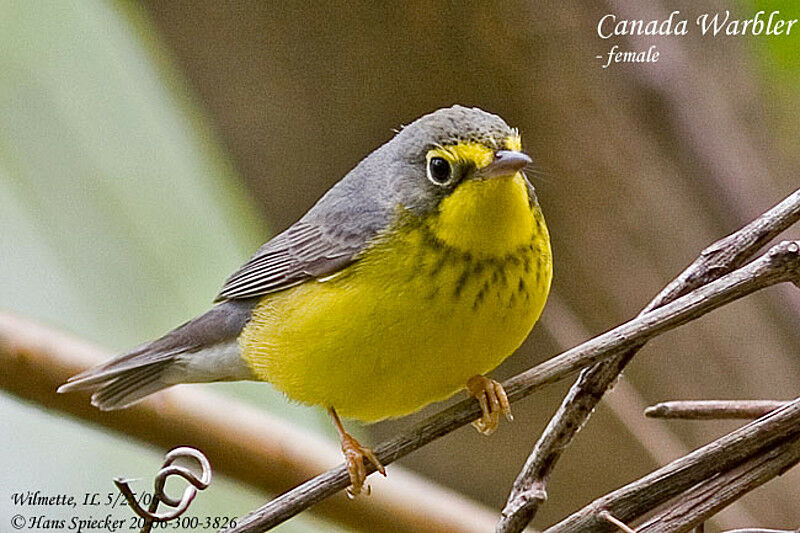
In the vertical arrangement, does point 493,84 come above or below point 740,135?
above

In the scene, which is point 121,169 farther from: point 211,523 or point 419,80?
point 211,523

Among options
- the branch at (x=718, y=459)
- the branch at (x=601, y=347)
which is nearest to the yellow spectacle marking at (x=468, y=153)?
the branch at (x=601, y=347)

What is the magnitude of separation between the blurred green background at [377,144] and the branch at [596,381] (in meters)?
1.11

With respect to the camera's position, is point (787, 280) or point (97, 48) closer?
point (787, 280)

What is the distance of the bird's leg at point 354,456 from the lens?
170 cm

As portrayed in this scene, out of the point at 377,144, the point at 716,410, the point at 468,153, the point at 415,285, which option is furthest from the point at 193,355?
the point at 716,410

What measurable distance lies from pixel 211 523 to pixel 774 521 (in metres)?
1.34

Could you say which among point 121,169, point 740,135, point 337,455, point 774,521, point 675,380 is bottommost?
point 774,521

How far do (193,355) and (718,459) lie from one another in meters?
1.59

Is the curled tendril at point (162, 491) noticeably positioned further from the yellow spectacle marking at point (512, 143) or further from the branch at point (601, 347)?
the yellow spectacle marking at point (512, 143)

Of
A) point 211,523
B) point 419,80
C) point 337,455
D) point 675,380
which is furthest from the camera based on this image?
point 675,380

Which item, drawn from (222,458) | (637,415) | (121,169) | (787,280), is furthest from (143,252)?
(787,280)

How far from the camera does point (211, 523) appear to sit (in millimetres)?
1952

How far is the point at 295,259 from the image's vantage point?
91.0 inches
